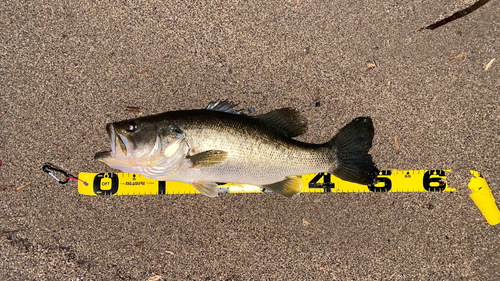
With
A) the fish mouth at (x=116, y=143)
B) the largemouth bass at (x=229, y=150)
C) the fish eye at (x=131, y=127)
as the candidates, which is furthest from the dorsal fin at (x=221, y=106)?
the fish mouth at (x=116, y=143)

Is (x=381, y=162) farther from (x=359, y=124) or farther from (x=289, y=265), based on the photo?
(x=289, y=265)

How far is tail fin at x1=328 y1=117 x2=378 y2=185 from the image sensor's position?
8.52ft

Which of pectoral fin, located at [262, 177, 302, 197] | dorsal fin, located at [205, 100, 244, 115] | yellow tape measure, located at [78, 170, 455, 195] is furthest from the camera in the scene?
yellow tape measure, located at [78, 170, 455, 195]

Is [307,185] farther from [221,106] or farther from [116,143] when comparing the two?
[116,143]

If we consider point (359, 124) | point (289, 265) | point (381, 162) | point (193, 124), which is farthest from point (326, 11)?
point (289, 265)

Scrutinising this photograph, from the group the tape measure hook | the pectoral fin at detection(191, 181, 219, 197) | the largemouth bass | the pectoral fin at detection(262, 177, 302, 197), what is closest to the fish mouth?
the largemouth bass

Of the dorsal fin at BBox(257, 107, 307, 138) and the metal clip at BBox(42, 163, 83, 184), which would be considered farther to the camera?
the metal clip at BBox(42, 163, 83, 184)

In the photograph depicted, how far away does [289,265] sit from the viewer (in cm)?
292

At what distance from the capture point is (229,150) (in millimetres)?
2371

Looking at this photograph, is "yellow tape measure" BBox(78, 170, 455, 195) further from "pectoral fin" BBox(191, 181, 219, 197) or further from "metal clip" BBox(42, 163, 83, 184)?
"pectoral fin" BBox(191, 181, 219, 197)

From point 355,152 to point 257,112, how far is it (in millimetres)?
1021

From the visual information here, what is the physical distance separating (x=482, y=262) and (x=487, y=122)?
4.59 ft

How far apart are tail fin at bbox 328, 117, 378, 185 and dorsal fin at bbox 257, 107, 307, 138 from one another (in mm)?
328

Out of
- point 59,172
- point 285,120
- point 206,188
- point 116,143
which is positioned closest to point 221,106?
point 285,120
